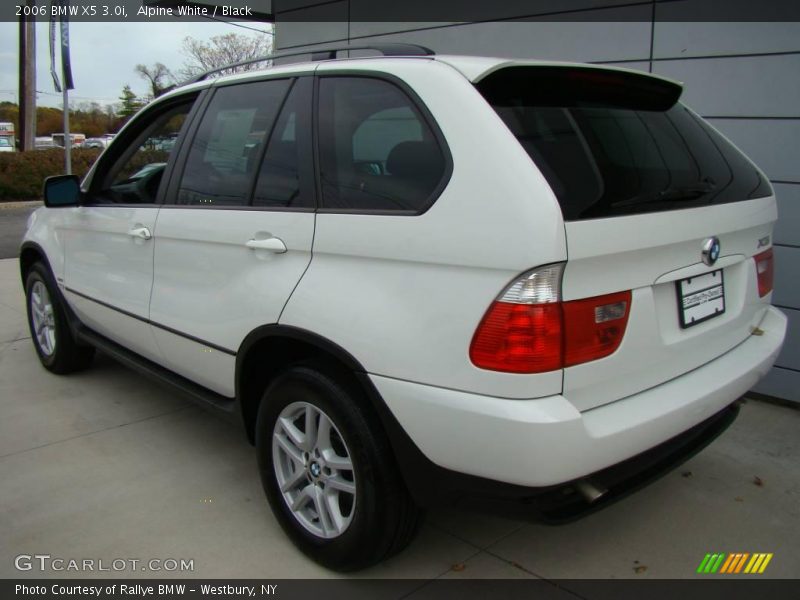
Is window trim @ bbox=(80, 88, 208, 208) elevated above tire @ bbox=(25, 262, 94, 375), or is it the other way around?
window trim @ bbox=(80, 88, 208, 208)

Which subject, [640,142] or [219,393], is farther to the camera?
[219,393]

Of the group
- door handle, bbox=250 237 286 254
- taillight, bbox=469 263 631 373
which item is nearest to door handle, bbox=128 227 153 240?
door handle, bbox=250 237 286 254

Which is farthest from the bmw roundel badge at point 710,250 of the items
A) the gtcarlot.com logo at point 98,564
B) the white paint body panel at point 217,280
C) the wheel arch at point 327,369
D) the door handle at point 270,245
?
the gtcarlot.com logo at point 98,564

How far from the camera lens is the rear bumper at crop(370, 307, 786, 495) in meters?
1.89

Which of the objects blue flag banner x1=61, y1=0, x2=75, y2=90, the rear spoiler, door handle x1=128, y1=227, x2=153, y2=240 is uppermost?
blue flag banner x1=61, y1=0, x2=75, y2=90

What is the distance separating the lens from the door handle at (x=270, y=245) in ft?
8.24

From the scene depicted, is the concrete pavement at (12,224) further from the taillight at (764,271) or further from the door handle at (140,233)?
the taillight at (764,271)

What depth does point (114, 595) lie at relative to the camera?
2.53 m

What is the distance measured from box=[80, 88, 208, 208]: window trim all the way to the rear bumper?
1.78 meters

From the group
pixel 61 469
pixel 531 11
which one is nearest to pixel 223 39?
pixel 531 11

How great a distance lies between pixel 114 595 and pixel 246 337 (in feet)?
3.50

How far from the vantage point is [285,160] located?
2.67m

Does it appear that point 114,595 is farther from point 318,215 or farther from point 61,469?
point 318,215

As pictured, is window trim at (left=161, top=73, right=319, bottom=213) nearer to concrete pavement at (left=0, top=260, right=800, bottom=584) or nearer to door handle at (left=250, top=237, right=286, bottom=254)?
door handle at (left=250, top=237, right=286, bottom=254)
